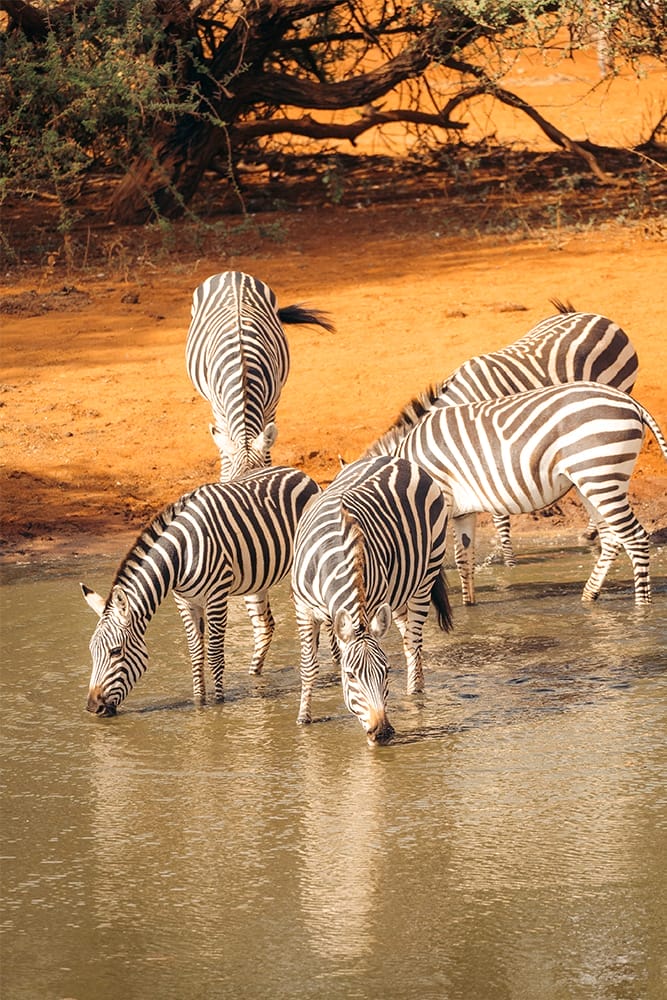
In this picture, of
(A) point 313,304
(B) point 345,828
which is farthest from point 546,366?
(A) point 313,304

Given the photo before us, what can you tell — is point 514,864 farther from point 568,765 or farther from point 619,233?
point 619,233

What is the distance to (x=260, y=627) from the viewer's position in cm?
809

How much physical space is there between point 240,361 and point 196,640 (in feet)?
10.9

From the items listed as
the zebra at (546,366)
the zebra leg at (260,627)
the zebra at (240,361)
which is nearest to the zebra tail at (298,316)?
the zebra at (240,361)

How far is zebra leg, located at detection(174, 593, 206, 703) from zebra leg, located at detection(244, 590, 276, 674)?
344 millimetres

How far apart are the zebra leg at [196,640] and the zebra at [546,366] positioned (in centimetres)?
265

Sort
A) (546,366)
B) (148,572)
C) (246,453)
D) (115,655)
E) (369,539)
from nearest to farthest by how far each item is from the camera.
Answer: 1. (369,539)
2. (115,655)
3. (148,572)
4. (246,453)
5. (546,366)

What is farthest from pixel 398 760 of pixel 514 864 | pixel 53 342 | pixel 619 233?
pixel 619 233

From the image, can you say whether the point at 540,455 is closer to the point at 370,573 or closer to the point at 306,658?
the point at 370,573

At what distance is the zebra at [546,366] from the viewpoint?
10125 millimetres

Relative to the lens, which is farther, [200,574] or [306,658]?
[200,574]

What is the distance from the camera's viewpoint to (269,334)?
11250mm

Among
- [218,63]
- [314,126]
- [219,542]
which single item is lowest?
[219,542]

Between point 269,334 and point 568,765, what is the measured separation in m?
5.44
